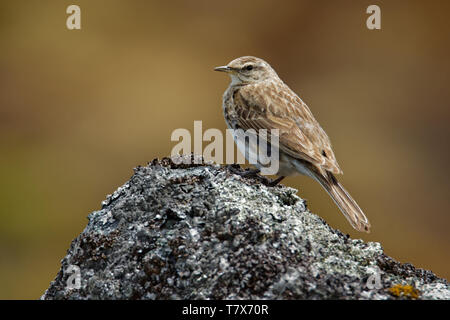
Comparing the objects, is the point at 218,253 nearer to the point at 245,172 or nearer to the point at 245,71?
the point at 245,172

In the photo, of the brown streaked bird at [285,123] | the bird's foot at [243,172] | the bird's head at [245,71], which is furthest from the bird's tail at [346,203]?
the bird's head at [245,71]

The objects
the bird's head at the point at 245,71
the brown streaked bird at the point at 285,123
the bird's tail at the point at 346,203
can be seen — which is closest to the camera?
the bird's tail at the point at 346,203

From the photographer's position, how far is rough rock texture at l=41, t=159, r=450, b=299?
4234mm

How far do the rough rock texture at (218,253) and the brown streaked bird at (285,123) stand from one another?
1.49m

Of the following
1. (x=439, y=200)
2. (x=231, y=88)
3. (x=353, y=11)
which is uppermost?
(x=353, y=11)

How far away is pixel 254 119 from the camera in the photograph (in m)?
7.23

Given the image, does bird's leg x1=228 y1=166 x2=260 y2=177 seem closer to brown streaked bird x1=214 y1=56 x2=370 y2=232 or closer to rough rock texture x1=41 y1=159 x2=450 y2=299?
brown streaked bird x1=214 y1=56 x2=370 y2=232

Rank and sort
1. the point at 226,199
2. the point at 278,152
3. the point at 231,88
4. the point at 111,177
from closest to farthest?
the point at 226,199 < the point at 278,152 < the point at 231,88 < the point at 111,177

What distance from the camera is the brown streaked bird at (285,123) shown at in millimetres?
6664

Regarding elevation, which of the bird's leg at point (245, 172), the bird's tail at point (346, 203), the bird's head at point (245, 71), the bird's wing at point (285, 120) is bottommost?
the bird's tail at point (346, 203)

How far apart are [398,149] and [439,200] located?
1483 millimetres

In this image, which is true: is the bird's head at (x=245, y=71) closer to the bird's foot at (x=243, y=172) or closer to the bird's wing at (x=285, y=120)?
the bird's wing at (x=285, y=120)
